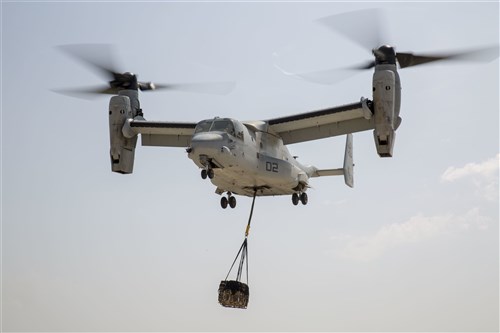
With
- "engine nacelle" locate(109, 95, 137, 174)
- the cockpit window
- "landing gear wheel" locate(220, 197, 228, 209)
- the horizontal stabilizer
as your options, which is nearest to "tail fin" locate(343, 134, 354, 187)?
the horizontal stabilizer

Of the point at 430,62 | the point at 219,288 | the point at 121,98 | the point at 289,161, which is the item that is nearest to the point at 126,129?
the point at 121,98

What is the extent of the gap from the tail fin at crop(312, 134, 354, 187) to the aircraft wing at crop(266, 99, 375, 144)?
2430 millimetres

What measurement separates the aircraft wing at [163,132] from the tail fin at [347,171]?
16.1 feet

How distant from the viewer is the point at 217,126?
2361 centimetres

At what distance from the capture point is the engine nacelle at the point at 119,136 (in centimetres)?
2684

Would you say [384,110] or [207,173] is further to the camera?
[384,110]

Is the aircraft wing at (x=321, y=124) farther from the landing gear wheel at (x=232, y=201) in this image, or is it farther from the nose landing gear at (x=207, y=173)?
the nose landing gear at (x=207, y=173)

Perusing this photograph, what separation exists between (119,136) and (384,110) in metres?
9.29

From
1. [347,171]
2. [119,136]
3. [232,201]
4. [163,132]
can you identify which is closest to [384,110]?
[232,201]

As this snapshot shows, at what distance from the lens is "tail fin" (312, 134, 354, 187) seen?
29.2m

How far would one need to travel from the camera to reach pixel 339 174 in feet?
96.4

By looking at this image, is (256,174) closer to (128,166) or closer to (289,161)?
(289,161)

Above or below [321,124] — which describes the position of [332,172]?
below

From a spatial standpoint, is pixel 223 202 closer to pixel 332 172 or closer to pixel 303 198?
pixel 303 198
